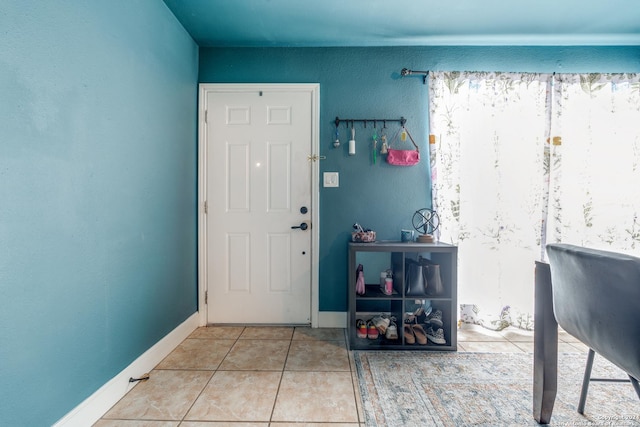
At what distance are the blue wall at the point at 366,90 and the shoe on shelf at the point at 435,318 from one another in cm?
69

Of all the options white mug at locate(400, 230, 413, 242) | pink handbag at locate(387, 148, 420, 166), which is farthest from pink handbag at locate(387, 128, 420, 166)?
white mug at locate(400, 230, 413, 242)

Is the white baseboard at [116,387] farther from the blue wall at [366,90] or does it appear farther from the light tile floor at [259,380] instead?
the blue wall at [366,90]

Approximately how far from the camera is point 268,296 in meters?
2.57

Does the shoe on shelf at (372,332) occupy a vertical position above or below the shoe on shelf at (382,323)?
below

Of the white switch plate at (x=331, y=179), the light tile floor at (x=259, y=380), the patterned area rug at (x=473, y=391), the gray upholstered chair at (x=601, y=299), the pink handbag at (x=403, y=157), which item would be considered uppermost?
the pink handbag at (x=403, y=157)

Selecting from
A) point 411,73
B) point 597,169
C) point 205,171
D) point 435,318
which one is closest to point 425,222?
point 435,318

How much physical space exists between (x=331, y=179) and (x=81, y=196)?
1.70 meters

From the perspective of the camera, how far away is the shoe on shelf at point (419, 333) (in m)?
2.15

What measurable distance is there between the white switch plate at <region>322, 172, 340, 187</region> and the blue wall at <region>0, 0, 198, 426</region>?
1194mm

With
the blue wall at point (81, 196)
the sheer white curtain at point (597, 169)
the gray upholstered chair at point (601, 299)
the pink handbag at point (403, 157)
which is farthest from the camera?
the pink handbag at point (403, 157)

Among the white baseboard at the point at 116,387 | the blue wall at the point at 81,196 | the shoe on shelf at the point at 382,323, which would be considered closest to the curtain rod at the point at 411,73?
the blue wall at the point at 81,196

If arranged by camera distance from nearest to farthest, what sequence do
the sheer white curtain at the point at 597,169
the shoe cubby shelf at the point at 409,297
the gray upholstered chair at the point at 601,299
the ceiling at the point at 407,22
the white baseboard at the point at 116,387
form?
1. the gray upholstered chair at the point at 601,299
2. the white baseboard at the point at 116,387
3. the ceiling at the point at 407,22
4. the shoe cubby shelf at the point at 409,297
5. the sheer white curtain at the point at 597,169

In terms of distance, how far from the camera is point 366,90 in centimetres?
254

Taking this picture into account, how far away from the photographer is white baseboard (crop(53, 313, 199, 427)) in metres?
1.33
